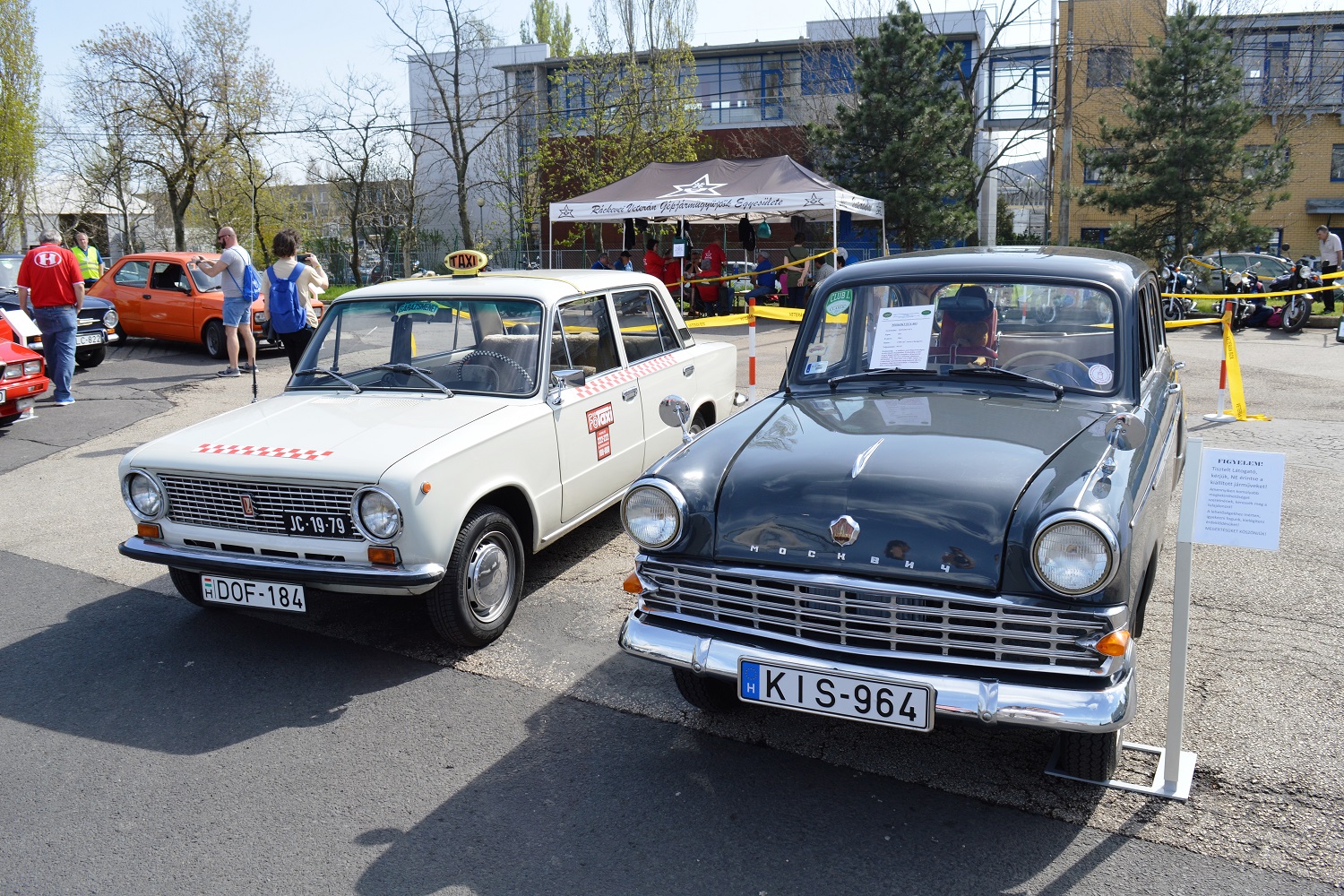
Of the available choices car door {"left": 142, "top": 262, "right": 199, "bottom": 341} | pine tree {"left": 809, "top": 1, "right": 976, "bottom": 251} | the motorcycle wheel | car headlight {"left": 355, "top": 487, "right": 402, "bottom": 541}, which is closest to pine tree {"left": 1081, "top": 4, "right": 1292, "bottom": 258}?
pine tree {"left": 809, "top": 1, "right": 976, "bottom": 251}

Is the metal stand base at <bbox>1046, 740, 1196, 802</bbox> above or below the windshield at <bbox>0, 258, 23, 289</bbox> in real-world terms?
below

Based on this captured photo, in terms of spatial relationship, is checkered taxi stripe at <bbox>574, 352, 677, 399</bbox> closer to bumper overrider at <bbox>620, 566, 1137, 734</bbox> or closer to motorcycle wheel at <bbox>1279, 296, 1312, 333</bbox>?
bumper overrider at <bbox>620, 566, 1137, 734</bbox>

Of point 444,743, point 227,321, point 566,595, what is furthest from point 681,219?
point 444,743

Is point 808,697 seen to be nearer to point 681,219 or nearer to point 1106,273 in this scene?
point 1106,273

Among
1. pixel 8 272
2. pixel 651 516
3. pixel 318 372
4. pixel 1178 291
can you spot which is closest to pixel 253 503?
pixel 318 372

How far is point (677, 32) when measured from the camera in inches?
1406

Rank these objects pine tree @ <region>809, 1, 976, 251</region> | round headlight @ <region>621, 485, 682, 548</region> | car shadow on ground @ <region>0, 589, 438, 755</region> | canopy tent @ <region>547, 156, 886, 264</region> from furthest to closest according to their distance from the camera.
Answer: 1. pine tree @ <region>809, 1, 976, 251</region>
2. canopy tent @ <region>547, 156, 886, 264</region>
3. car shadow on ground @ <region>0, 589, 438, 755</region>
4. round headlight @ <region>621, 485, 682, 548</region>

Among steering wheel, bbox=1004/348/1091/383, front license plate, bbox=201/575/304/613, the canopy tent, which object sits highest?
the canopy tent

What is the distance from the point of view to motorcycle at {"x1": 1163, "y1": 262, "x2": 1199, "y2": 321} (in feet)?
57.0

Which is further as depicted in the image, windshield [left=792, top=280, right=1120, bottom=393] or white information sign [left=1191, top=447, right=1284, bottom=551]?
windshield [left=792, top=280, right=1120, bottom=393]

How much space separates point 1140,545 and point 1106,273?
1606 mm

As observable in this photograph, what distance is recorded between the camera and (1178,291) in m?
19.6

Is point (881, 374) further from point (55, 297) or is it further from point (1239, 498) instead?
point (55, 297)

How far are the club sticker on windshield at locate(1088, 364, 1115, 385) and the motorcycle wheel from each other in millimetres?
15470
